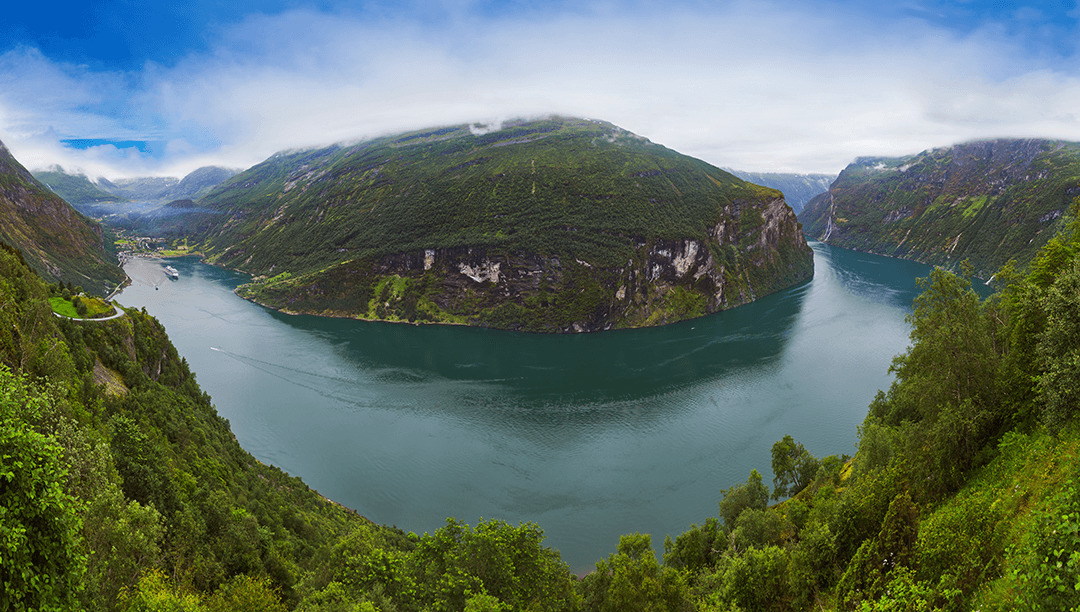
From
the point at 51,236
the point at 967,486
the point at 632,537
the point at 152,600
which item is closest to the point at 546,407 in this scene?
the point at 632,537

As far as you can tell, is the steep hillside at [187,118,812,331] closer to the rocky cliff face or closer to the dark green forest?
the rocky cliff face

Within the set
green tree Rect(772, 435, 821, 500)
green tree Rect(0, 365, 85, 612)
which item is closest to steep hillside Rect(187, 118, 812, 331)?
green tree Rect(772, 435, 821, 500)

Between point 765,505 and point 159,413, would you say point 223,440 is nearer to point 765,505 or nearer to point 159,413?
point 159,413

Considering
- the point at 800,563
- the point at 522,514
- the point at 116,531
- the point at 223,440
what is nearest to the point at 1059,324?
the point at 800,563

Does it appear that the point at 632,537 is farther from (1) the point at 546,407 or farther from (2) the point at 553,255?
(2) the point at 553,255

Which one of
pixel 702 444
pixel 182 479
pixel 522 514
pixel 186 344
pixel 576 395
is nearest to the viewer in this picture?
pixel 182 479

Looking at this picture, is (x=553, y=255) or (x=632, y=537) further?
(x=553, y=255)

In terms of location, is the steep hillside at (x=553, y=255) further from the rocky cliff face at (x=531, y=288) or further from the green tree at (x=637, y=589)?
the green tree at (x=637, y=589)
